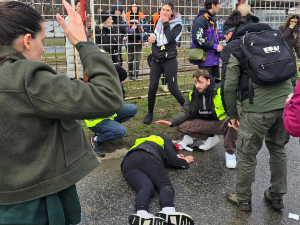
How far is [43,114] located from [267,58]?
202cm

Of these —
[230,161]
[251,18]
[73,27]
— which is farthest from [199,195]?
[73,27]

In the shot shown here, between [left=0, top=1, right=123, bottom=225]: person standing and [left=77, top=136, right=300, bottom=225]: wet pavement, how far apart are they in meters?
1.54

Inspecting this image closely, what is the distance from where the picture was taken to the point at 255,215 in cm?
304

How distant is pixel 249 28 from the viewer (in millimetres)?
2980

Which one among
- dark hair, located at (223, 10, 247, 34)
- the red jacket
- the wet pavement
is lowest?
the wet pavement

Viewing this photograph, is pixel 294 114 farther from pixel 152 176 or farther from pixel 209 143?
pixel 209 143

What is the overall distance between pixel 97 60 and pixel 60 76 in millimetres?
171

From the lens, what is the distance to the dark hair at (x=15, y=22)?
4.47ft

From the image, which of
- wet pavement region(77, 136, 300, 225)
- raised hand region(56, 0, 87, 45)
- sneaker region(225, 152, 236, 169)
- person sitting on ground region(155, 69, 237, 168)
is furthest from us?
person sitting on ground region(155, 69, 237, 168)

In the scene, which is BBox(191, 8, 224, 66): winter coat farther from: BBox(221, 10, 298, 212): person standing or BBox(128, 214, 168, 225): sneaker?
BBox(128, 214, 168, 225): sneaker

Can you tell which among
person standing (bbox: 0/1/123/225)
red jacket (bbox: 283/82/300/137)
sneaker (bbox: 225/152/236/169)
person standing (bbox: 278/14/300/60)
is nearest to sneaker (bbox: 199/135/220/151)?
sneaker (bbox: 225/152/236/169)

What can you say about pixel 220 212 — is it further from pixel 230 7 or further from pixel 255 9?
pixel 255 9

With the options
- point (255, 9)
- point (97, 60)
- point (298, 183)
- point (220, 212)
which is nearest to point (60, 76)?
point (97, 60)

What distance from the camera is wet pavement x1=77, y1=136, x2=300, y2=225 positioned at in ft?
9.82
